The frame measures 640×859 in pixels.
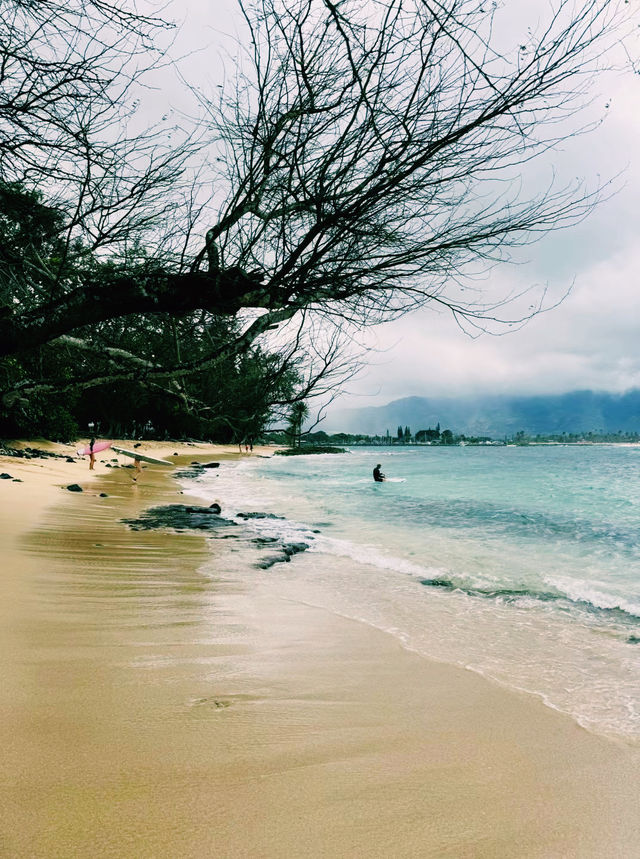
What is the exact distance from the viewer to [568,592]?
764cm

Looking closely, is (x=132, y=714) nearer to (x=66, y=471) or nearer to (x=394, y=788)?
(x=394, y=788)

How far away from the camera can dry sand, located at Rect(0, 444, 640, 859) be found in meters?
1.80

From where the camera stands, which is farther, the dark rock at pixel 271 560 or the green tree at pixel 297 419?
the dark rock at pixel 271 560

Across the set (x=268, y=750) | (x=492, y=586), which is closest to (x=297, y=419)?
(x=268, y=750)

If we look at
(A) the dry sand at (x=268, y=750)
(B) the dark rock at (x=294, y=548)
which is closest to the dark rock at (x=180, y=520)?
(B) the dark rock at (x=294, y=548)

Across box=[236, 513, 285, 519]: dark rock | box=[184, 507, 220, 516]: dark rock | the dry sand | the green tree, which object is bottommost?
box=[236, 513, 285, 519]: dark rock

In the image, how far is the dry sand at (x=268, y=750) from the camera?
1.80 metres

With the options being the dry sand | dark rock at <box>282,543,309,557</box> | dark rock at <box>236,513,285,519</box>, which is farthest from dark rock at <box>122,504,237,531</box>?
the dry sand

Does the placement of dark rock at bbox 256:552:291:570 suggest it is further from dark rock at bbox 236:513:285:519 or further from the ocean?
dark rock at bbox 236:513:285:519

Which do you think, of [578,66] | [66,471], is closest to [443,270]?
[578,66]

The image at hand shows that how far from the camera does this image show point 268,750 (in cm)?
239

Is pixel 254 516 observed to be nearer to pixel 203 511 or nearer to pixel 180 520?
pixel 203 511

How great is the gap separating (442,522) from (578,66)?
1380 centimetres

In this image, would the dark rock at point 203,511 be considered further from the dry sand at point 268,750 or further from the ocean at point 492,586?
the dry sand at point 268,750
